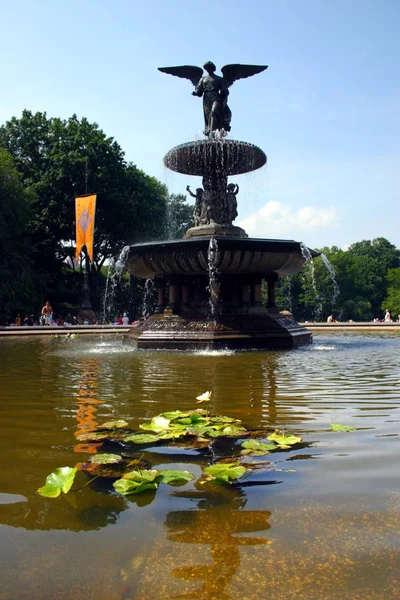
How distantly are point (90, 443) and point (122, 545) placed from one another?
1.48 m

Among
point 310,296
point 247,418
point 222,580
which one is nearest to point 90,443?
point 247,418

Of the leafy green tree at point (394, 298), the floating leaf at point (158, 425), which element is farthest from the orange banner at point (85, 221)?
the leafy green tree at point (394, 298)

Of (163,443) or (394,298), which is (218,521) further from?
(394,298)

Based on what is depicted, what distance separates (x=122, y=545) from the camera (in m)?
1.92

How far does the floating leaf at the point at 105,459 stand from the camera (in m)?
2.83

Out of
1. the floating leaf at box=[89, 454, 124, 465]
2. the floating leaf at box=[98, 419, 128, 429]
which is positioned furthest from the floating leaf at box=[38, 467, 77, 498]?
the floating leaf at box=[98, 419, 128, 429]

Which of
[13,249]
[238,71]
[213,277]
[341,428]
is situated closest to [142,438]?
[341,428]

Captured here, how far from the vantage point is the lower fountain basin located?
38.7 ft

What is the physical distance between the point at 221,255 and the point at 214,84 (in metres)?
6.39

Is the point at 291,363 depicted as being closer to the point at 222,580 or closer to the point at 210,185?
the point at 222,580

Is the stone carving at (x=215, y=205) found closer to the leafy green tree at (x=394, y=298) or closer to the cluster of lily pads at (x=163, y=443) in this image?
the cluster of lily pads at (x=163, y=443)

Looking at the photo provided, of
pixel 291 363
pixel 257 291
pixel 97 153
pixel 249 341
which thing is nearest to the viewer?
pixel 291 363

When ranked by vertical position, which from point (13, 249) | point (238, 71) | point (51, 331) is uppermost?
point (238, 71)

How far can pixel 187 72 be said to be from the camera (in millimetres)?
15625
